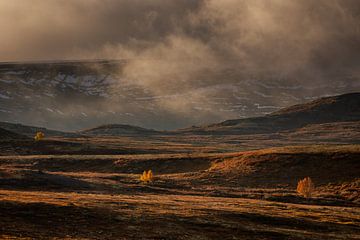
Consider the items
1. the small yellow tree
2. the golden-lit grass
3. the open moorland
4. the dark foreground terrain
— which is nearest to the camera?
the dark foreground terrain

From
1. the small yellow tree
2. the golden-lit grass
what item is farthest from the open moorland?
the small yellow tree

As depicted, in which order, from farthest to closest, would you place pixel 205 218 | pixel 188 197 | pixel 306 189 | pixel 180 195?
1. pixel 306 189
2. pixel 180 195
3. pixel 188 197
4. pixel 205 218

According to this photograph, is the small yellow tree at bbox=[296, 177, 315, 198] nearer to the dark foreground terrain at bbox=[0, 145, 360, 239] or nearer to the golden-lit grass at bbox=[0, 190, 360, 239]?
the dark foreground terrain at bbox=[0, 145, 360, 239]

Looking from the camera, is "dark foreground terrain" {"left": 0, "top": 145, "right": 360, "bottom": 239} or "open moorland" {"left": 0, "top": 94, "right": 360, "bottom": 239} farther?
"open moorland" {"left": 0, "top": 94, "right": 360, "bottom": 239}

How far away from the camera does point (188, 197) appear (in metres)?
90.8

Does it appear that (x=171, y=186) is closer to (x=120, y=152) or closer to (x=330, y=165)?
(x=330, y=165)

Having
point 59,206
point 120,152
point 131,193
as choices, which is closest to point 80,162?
point 120,152

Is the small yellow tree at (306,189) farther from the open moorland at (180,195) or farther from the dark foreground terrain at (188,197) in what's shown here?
the dark foreground terrain at (188,197)

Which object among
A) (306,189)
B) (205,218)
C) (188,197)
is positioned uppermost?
(306,189)

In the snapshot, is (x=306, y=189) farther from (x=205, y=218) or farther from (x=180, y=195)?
(x=205, y=218)

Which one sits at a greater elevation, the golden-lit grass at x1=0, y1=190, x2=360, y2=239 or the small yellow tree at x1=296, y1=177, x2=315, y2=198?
the small yellow tree at x1=296, y1=177, x2=315, y2=198

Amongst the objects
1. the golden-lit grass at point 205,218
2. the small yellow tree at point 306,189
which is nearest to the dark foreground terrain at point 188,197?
the golden-lit grass at point 205,218

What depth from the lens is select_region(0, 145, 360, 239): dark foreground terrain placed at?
53344 millimetres

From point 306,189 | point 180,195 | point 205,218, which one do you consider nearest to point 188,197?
point 180,195
